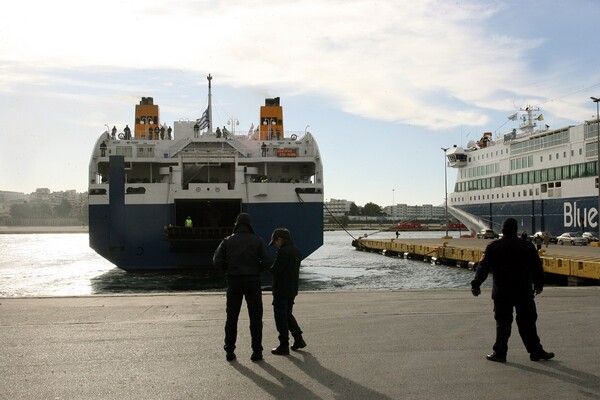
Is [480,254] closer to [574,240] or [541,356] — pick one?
[574,240]

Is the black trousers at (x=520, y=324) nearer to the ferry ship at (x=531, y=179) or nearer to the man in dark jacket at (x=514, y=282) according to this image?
the man in dark jacket at (x=514, y=282)

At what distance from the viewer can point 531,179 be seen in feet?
195

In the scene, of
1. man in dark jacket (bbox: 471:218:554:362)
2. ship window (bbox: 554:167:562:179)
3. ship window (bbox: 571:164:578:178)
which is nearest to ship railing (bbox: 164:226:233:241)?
man in dark jacket (bbox: 471:218:554:362)

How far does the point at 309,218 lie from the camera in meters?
28.0

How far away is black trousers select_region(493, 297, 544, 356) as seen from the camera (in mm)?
7148

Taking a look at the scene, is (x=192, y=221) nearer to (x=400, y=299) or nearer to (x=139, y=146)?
(x=139, y=146)

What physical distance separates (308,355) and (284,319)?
0.50m

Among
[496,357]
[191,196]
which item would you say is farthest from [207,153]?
[496,357]

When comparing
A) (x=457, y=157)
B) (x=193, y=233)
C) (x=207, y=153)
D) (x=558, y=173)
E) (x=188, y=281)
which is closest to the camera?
(x=193, y=233)

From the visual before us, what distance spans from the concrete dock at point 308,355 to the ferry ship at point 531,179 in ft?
133

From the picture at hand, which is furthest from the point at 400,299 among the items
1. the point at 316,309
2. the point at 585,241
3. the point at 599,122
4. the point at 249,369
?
the point at 599,122

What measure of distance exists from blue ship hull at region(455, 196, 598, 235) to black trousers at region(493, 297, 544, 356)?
152 feet

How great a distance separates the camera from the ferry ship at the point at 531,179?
52.1 metres

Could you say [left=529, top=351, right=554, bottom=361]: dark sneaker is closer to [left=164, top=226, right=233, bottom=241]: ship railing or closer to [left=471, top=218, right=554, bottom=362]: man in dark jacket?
[left=471, top=218, right=554, bottom=362]: man in dark jacket
